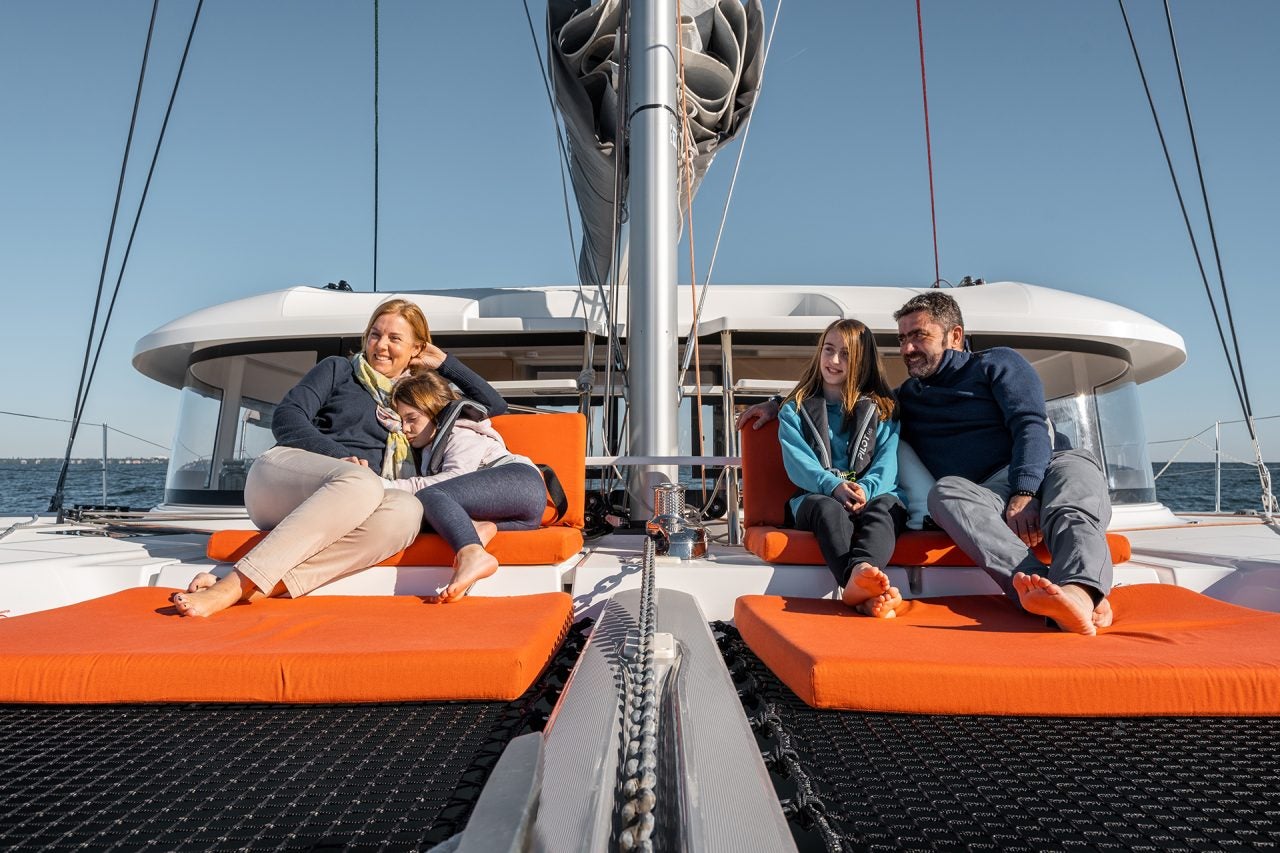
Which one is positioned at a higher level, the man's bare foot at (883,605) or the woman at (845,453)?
the woman at (845,453)

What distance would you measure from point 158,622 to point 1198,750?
2.07 meters

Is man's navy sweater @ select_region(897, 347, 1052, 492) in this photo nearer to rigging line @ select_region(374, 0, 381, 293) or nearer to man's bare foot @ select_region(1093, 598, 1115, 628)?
man's bare foot @ select_region(1093, 598, 1115, 628)

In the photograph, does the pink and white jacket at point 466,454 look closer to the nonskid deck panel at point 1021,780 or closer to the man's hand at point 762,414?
the man's hand at point 762,414

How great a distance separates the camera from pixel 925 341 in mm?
2523

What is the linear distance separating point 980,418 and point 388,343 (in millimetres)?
2108

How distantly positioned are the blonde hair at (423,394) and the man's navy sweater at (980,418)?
67.0 inches

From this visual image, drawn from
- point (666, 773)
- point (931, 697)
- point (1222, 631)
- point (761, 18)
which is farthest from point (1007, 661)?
point (761, 18)

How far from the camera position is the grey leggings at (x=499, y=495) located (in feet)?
7.70

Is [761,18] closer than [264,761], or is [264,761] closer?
[264,761]

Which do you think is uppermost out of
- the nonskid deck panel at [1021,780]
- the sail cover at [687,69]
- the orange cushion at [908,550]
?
the sail cover at [687,69]

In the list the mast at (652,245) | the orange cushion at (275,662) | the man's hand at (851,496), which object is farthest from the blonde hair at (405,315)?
the man's hand at (851,496)

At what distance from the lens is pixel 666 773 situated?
0.83 metres

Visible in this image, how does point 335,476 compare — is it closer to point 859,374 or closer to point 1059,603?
point 859,374

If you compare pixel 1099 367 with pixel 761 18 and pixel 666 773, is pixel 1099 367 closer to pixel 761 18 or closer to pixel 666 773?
pixel 761 18
